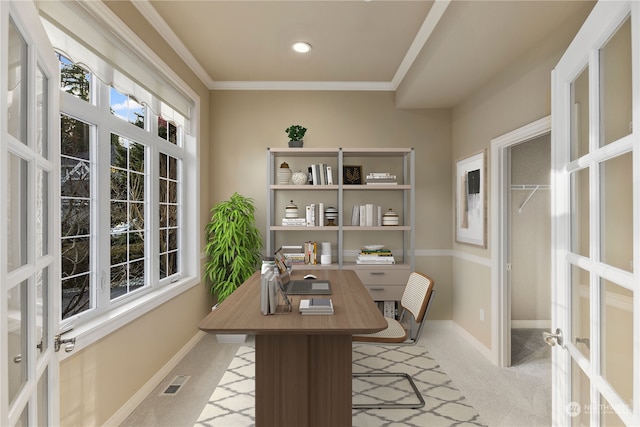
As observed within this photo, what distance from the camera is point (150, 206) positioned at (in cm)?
280

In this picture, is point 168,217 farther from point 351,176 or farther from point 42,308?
point 42,308

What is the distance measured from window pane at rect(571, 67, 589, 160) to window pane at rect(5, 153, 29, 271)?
157 cm

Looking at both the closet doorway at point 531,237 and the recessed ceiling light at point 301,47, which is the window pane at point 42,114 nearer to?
the recessed ceiling light at point 301,47

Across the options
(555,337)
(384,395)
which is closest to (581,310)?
(555,337)

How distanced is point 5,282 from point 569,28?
289 cm

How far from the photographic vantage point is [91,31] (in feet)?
6.44

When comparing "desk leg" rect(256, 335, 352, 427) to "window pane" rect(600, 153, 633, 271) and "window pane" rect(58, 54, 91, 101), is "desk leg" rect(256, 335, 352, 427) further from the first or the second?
"window pane" rect(58, 54, 91, 101)

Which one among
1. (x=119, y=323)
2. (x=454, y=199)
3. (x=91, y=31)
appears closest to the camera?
(x=91, y=31)

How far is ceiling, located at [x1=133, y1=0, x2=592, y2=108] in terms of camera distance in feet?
7.54

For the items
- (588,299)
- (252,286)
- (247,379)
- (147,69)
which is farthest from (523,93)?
(247,379)

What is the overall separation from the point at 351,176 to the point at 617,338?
306 centimetres

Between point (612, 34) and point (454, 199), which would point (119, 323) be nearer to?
point (612, 34)

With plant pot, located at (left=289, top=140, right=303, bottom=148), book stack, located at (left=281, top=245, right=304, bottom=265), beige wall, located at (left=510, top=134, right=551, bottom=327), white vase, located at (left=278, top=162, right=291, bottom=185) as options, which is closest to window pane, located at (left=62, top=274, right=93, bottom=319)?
book stack, located at (left=281, top=245, right=304, bottom=265)

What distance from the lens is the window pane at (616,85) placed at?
0.88 metres
